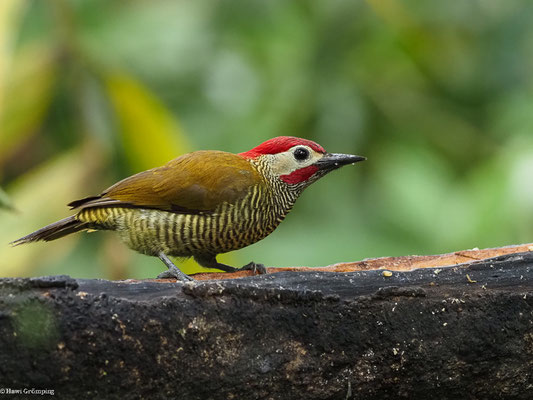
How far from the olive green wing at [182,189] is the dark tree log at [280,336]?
3.57 feet

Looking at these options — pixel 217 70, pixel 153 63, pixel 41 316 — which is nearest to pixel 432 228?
pixel 217 70

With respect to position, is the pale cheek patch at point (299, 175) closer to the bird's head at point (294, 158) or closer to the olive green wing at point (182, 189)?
the bird's head at point (294, 158)

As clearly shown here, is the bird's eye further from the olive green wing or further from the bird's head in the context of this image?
the olive green wing

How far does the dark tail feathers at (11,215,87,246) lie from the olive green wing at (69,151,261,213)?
0.35 ft

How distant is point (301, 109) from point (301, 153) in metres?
1.89

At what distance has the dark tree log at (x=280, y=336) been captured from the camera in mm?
2471

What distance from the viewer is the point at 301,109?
20.2ft

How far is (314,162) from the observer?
14.2 feet

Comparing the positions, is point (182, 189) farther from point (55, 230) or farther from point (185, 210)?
point (55, 230)

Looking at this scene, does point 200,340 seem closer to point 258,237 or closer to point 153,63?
point 258,237

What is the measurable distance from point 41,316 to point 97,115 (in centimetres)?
306

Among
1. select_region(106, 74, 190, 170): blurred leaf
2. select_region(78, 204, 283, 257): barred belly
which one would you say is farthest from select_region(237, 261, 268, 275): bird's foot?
select_region(106, 74, 190, 170): blurred leaf

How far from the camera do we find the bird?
3990mm

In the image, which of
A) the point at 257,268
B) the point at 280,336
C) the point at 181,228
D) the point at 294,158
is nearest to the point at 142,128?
the point at 294,158
